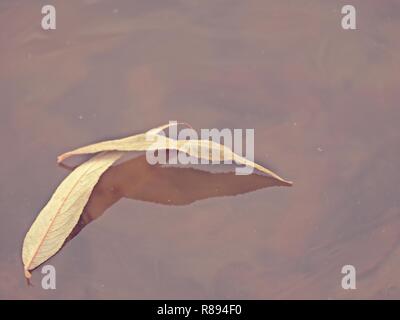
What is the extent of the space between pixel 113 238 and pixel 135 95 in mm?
174

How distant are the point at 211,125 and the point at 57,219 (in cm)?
20

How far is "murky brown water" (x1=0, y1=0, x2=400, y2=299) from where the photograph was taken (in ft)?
2.25

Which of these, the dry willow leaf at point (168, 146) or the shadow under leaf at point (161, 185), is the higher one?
the dry willow leaf at point (168, 146)

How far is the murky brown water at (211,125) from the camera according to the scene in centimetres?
68

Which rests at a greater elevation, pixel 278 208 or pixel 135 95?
pixel 135 95

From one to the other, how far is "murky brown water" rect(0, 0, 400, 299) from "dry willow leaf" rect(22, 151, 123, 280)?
0.05ft

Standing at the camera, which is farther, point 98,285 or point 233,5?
point 233,5

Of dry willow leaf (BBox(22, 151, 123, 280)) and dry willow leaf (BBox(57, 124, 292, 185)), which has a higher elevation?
dry willow leaf (BBox(57, 124, 292, 185))

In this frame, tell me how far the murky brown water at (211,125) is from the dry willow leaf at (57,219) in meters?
0.02

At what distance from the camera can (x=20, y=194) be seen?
2.35ft

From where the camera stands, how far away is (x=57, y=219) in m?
0.67
